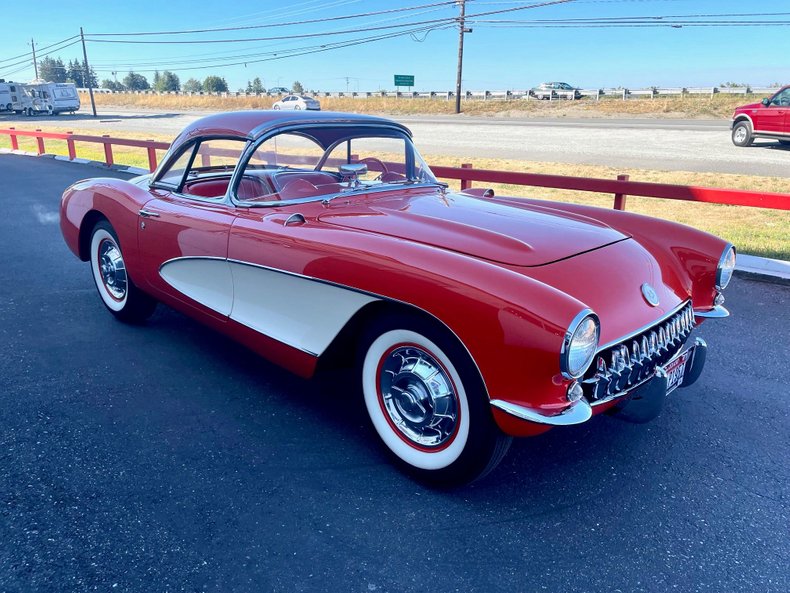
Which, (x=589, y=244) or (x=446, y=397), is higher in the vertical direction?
(x=589, y=244)

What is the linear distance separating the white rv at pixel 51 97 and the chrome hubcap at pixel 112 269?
4836 centimetres

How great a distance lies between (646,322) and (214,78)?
127 m

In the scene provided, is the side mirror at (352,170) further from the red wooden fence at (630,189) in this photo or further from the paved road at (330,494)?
the red wooden fence at (630,189)

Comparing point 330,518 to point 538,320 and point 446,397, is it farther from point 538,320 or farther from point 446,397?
point 538,320

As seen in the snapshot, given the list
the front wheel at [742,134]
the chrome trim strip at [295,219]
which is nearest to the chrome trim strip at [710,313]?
the chrome trim strip at [295,219]

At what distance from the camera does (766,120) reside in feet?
54.8

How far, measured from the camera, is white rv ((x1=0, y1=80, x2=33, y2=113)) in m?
46.2

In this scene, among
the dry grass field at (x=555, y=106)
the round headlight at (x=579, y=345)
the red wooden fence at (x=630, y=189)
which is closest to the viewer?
the round headlight at (x=579, y=345)

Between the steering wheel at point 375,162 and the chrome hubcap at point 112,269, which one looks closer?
the steering wheel at point 375,162

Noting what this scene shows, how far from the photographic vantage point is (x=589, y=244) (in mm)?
2883

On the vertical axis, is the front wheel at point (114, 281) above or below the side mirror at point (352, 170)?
below

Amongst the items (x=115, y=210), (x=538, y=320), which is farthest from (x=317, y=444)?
(x=115, y=210)

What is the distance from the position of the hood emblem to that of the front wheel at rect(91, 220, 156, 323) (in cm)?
337

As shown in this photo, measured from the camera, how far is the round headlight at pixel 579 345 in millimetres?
2111
